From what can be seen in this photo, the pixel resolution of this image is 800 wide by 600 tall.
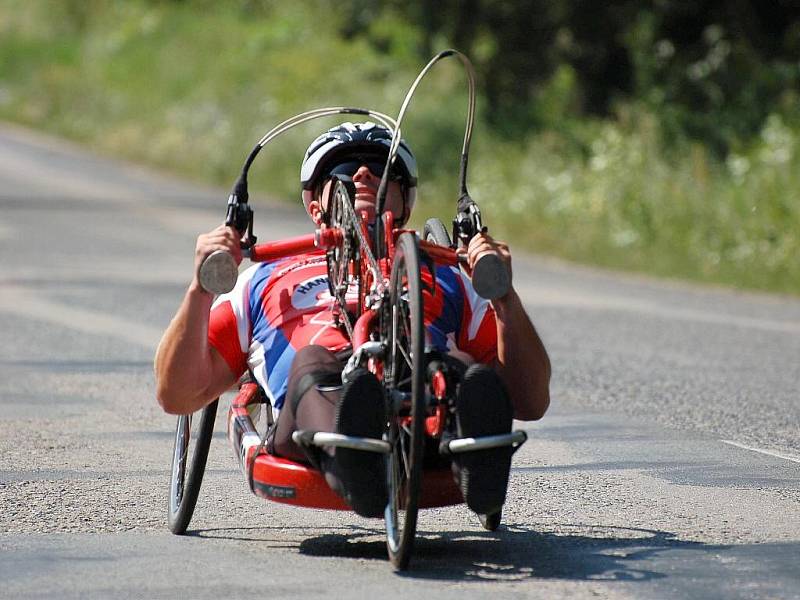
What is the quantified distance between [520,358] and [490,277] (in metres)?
0.39

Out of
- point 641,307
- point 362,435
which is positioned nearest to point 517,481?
point 362,435

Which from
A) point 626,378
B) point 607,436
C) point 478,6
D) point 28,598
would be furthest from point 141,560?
point 478,6

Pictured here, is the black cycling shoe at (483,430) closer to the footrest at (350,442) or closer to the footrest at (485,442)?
the footrest at (485,442)

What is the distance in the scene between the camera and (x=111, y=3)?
54.1 metres

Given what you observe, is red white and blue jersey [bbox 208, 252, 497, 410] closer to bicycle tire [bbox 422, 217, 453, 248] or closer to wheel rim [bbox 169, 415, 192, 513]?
bicycle tire [bbox 422, 217, 453, 248]

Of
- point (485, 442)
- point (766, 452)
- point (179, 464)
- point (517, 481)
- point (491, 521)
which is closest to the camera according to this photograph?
point (485, 442)

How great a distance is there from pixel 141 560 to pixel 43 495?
1424mm

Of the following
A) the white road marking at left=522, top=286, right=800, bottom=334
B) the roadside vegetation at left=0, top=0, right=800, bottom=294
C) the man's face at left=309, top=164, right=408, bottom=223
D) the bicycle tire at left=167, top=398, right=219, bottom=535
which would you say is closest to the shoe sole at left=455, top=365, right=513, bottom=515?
the man's face at left=309, top=164, right=408, bottom=223

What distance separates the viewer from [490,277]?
5.46 m

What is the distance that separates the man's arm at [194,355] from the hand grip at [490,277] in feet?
2.55

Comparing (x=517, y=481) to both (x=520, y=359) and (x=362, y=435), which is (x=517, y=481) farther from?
(x=362, y=435)

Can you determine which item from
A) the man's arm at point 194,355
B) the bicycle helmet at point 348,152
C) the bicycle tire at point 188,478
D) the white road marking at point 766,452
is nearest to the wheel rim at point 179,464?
the bicycle tire at point 188,478

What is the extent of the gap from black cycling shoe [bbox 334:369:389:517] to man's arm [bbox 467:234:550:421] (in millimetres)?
528

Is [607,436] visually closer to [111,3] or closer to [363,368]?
[363,368]
